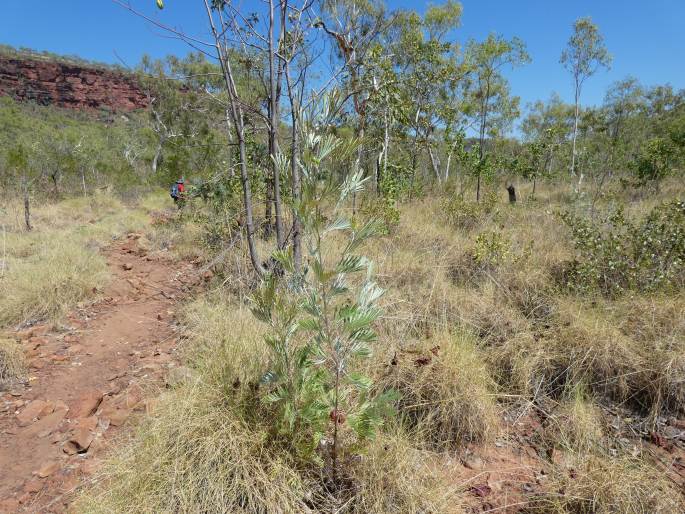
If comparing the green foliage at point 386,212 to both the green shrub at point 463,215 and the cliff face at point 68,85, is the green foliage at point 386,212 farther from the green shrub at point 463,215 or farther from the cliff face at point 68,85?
the cliff face at point 68,85

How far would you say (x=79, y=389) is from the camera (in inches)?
107

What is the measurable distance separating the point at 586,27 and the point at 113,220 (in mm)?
15442

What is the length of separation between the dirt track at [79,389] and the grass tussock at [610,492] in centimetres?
222

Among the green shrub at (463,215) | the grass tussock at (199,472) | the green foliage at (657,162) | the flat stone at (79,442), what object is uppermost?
the green foliage at (657,162)

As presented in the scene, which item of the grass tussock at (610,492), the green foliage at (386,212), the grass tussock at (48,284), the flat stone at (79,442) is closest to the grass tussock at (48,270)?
the grass tussock at (48,284)

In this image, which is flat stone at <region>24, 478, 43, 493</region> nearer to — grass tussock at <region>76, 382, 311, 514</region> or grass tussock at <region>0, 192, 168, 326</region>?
grass tussock at <region>76, 382, 311, 514</region>

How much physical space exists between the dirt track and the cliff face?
5488cm

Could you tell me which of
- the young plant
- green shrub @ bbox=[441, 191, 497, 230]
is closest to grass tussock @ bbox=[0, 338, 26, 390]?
the young plant

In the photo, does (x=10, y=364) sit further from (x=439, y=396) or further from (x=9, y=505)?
(x=439, y=396)

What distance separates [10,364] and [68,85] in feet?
213

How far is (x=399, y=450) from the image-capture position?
174cm

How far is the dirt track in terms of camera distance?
1.89 meters

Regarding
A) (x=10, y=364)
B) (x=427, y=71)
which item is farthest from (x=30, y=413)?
(x=427, y=71)

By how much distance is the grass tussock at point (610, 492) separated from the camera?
61.2 inches
